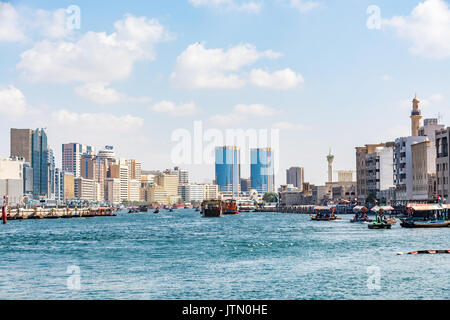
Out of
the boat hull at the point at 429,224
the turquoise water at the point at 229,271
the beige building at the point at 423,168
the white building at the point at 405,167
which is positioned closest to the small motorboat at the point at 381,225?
the boat hull at the point at 429,224

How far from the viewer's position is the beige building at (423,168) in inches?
6654

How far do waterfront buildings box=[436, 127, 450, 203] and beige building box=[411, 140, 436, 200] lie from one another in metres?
15.4

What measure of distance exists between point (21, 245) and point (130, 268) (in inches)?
1538

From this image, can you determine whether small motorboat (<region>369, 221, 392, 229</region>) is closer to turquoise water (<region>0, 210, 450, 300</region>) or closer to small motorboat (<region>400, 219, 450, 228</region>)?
small motorboat (<region>400, 219, 450, 228</region>)

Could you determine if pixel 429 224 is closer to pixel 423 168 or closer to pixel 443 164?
pixel 443 164

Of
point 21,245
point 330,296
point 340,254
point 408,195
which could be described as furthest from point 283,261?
point 408,195

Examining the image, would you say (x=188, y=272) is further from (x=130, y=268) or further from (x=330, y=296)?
(x=330, y=296)

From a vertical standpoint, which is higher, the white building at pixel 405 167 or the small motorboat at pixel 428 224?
the white building at pixel 405 167

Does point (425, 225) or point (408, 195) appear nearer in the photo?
point (425, 225)

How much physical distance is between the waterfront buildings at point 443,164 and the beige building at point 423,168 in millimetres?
15411

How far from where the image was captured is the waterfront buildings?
142125 millimetres

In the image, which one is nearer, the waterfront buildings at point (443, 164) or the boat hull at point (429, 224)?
the boat hull at point (429, 224)

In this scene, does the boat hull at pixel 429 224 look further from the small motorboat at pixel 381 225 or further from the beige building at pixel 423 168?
the beige building at pixel 423 168
